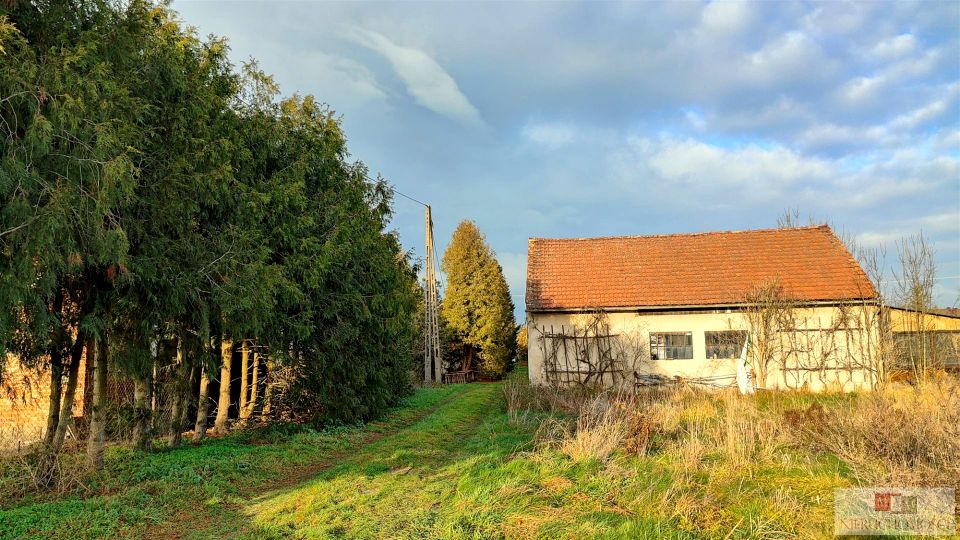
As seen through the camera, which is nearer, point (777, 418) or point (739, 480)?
point (739, 480)

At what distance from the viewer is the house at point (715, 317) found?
1722 centimetres

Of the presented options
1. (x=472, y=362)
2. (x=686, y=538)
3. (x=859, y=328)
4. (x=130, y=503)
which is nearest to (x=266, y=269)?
(x=130, y=503)

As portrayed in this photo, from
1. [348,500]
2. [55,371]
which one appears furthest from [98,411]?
[348,500]

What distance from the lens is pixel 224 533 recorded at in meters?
5.80

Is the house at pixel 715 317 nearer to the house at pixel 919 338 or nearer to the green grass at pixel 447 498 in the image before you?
the house at pixel 919 338

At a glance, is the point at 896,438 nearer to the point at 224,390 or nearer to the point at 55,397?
the point at 55,397

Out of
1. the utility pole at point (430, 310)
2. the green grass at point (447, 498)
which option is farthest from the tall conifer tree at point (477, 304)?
the green grass at point (447, 498)

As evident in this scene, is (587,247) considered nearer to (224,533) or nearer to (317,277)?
(317,277)

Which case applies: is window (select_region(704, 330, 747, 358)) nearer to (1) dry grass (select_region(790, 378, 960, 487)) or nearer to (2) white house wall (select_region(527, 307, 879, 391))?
(2) white house wall (select_region(527, 307, 879, 391))

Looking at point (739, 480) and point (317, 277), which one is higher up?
point (317, 277)

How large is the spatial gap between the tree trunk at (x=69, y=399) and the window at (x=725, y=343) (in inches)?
638

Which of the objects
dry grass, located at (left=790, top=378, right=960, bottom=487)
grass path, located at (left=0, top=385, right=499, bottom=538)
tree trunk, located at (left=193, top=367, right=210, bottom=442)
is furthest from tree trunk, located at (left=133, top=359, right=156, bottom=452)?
dry grass, located at (left=790, top=378, right=960, bottom=487)

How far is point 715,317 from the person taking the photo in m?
18.2

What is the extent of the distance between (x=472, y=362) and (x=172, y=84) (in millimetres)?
26116
